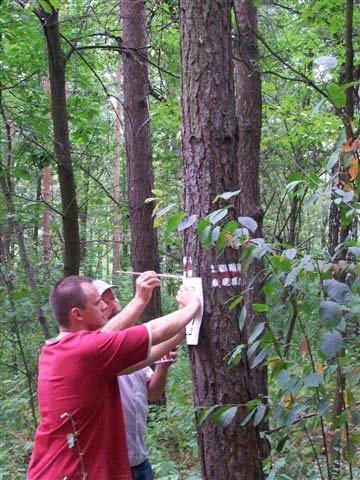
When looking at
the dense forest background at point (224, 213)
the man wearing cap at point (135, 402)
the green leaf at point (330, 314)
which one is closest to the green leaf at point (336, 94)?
the dense forest background at point (224, 213)

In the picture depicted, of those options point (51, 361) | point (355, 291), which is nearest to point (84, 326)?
point (51, 361)

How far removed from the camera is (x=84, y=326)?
296 cm

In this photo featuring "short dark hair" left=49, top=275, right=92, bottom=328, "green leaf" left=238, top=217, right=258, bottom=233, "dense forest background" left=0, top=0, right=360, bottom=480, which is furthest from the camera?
"short dark hair" left=49, top=275, right=92, bottom=328

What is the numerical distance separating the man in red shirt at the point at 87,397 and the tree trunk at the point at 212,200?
0.18m

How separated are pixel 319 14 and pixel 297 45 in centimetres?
334

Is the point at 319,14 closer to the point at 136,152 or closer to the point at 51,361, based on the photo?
the point at 136,152

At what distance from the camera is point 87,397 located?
2684mm

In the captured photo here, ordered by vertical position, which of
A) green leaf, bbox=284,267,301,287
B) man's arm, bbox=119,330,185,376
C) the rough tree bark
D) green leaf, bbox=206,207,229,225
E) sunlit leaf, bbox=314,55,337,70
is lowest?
man's arm, bbox=119,330,185,376

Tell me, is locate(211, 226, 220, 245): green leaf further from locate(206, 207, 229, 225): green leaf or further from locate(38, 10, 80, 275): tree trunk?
locate(38, 10, 80, 275): tree trunk

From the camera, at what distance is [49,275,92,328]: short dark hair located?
2912 mm

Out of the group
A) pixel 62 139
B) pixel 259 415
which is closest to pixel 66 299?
pixel 259 415

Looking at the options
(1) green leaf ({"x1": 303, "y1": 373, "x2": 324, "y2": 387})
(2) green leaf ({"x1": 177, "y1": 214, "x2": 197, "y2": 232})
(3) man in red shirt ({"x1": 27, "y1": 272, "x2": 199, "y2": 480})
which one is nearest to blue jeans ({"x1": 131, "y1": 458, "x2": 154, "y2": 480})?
(3) man in red shirt ({"x1": 27, "y1": 272, "x2": 199, "y2": 480})

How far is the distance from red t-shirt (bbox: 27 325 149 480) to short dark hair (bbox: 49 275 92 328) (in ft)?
0.61

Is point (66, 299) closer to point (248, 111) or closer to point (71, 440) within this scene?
point (71, 440)
